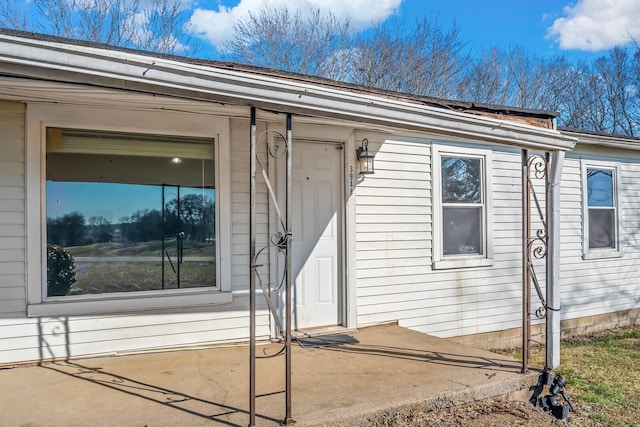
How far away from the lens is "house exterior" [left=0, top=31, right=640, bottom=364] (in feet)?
9.95

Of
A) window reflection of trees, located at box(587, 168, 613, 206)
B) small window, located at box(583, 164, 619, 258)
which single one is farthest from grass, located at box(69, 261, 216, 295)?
window reflection of trees, located at box(587, 168, 613, 206)

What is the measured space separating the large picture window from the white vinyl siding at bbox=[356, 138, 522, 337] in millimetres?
1741

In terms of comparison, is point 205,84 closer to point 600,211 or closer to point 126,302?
point 126,302

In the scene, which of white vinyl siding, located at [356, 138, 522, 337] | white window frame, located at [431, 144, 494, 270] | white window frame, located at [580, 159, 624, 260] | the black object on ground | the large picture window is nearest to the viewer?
the large picture window

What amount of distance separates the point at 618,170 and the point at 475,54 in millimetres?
13130

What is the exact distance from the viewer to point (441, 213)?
5.67 metres

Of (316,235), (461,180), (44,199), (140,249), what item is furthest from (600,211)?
(44,199)

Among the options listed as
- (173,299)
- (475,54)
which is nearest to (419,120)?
(173,299)

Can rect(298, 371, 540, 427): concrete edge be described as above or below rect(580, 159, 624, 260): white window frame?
below

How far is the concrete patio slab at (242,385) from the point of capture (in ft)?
9.08

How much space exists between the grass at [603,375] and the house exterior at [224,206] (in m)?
1.03

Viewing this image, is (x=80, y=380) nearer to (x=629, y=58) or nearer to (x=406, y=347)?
(x=406, y=347)

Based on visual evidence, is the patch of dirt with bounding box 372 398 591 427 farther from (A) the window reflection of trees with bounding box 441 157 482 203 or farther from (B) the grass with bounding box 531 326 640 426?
(A) the window reflection of trees with bounding box 441 157 482 203

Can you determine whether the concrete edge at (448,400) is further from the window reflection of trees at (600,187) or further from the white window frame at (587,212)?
the window reflection of trees at (600,187)
